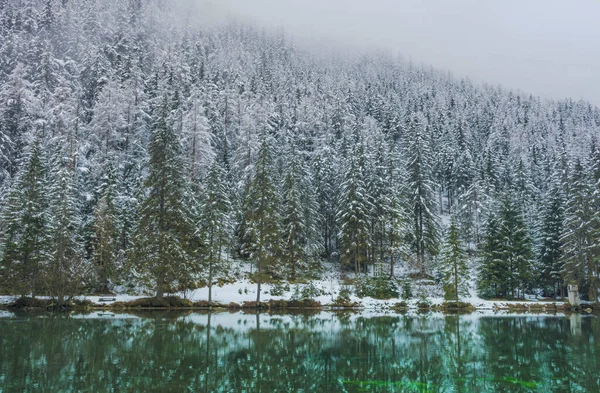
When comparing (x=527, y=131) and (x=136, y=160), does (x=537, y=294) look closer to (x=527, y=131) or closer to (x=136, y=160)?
(x=136, y=160)

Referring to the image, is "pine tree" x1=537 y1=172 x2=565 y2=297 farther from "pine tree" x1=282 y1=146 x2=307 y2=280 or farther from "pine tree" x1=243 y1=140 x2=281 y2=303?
"pine tree" x1=243 y1=140 x2=281 y2=303

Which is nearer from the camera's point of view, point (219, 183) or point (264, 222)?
point (264, 222)

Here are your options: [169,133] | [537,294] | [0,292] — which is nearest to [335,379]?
[169,133]

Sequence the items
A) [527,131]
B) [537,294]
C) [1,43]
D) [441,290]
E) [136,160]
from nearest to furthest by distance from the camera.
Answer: [441,290]
[537,294]
[136,160]
[1,43]
[527,131]

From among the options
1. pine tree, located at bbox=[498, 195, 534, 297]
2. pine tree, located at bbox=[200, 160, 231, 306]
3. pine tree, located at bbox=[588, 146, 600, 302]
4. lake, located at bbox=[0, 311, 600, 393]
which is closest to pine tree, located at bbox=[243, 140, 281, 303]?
pine tree, located at bbox=[200, 160, 231, 306]

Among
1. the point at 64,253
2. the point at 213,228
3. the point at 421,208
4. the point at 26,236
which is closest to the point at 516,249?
the point at 421,208

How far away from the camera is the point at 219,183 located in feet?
157

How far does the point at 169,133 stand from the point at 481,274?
37585 mm

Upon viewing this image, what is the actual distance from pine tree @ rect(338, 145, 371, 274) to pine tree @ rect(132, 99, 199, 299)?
18.2 m

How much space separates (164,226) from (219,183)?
9.41m

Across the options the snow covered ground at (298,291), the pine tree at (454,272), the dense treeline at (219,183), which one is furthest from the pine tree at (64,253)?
the pine tree at (454,272)

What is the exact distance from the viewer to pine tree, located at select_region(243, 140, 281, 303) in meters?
43.6

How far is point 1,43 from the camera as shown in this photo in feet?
291

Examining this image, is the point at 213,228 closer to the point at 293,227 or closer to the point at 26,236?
the point at 293,227
